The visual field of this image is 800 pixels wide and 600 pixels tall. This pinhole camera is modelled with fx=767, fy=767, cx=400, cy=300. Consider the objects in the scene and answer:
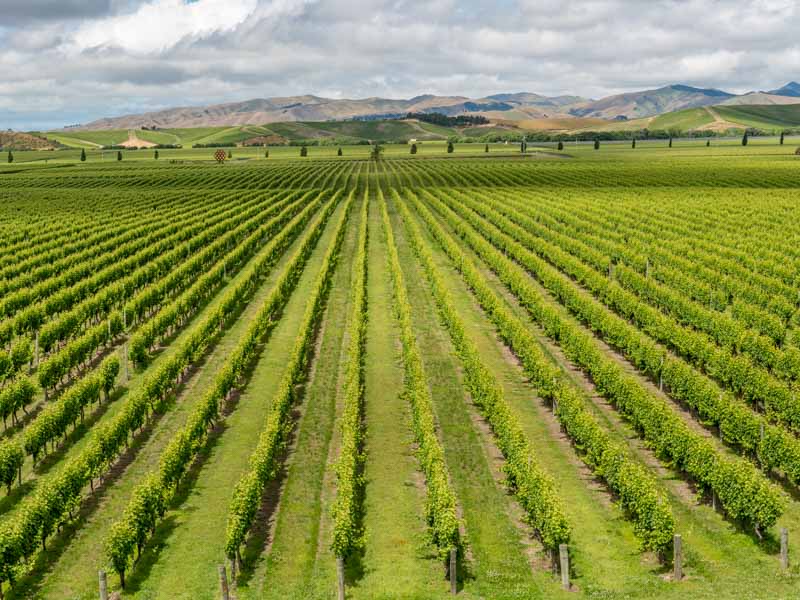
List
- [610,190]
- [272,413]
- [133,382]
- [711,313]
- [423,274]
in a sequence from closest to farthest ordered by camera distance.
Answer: [272,413] → [133,382] → [711,313] → [423,274] → [610,190]

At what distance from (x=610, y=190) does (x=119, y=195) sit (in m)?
75.2

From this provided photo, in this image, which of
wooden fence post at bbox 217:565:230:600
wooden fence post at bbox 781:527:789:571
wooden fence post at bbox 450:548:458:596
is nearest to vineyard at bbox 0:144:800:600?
wooden fence post at bbox 450:548:458:596

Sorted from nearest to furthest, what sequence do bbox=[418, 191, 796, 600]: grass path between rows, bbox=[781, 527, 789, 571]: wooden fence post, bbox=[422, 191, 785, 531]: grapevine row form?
bbox=[418, 191, 796, 600]: grass path between rows, bbox=[781, 527, 789, 571]: wooden fence post, bbox=[422, 191, 785, 531]: grapevine row

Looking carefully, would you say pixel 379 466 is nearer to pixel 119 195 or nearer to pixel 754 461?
pixel 754 461

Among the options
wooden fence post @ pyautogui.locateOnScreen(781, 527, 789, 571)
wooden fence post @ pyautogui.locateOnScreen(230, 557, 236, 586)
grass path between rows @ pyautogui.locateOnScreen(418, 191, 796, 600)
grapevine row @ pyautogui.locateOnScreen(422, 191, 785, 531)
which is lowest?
wooden fence post @ pyautogui.locateOnScreen(230, 557, 236, 586)

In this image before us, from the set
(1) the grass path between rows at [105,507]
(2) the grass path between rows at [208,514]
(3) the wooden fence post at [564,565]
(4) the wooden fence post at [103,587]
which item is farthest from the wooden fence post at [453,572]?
(1) the grass path between rows at [105,507]

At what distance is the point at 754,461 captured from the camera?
2709 cm

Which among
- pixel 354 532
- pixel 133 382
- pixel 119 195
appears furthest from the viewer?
pixel 119 195

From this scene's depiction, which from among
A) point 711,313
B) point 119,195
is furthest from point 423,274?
point 119,195

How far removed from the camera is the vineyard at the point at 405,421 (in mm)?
20797

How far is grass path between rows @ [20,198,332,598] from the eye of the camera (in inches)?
812

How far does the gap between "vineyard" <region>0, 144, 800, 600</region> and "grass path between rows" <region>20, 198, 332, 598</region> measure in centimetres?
10

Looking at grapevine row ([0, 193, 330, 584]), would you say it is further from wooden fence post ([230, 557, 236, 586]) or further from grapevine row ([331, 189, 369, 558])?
grapevine row ([331, 189, 369, 558])

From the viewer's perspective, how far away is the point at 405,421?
31.0 m
